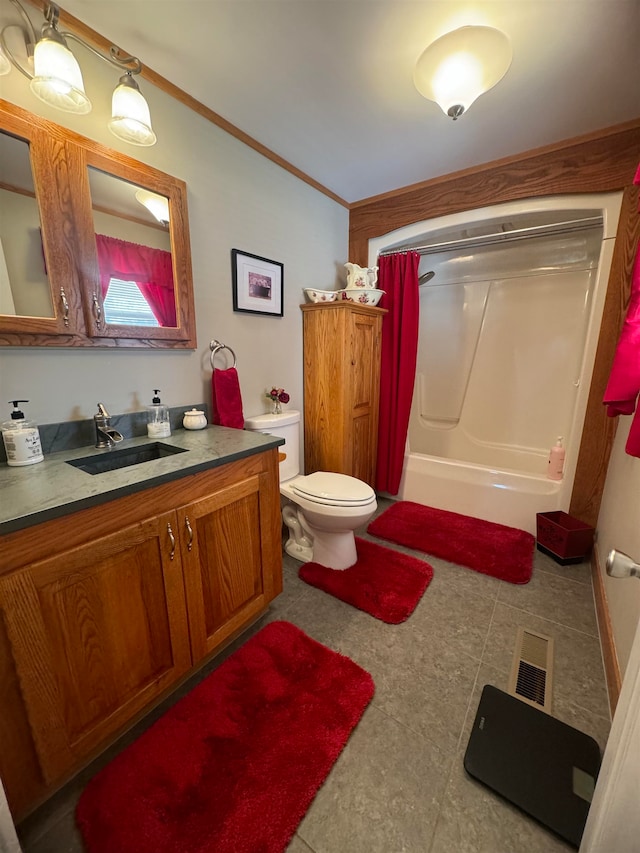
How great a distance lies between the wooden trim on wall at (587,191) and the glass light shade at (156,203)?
1.64 metres

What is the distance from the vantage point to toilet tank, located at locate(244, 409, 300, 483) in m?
1.89

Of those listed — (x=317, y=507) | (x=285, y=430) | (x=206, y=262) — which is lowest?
(x=317, y=507)

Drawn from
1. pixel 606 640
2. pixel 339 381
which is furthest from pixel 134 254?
pixel 606 640

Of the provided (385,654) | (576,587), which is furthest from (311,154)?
(576,587)

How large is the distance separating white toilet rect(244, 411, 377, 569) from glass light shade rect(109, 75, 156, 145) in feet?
4.15

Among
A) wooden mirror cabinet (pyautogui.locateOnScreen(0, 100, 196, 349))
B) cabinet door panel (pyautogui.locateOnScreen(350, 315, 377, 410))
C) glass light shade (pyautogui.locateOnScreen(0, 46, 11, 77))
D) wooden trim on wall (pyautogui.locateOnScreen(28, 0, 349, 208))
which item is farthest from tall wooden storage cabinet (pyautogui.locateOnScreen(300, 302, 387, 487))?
glass light shade (pyautogui.locateOnScreen(0, 46, 11, 77))

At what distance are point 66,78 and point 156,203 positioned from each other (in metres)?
0.46

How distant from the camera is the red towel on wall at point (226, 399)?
67.3 inches

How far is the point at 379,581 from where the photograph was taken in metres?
1.77

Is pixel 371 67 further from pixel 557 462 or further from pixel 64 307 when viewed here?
pixel 557 462

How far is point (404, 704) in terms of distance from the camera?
1171mm

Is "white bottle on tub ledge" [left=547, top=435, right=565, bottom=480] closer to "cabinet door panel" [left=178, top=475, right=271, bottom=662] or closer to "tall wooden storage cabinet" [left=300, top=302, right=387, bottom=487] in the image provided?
"tall wooden storage cabinet" [left=300, top=302, right=387, bottom=487]

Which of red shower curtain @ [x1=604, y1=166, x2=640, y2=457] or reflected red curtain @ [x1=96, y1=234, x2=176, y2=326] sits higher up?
reflected red curtain @ [x1=96, y1=234, x2=176, y2=326]

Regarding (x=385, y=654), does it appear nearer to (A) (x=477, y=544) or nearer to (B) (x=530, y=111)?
(A) (x=477, y=544)
